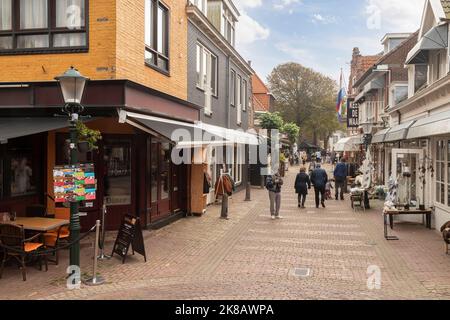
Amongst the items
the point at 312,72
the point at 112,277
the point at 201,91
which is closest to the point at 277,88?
the point at 312,72

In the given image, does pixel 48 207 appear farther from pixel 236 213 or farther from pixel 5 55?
pixel 236 213

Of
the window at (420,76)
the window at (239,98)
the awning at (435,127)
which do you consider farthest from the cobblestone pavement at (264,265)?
the window at (239,98)

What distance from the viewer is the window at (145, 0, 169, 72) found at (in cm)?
1180

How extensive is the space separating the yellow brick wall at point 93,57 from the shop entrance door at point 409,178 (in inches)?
360

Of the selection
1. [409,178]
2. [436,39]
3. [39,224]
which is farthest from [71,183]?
[409,178]

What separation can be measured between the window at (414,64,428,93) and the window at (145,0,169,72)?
8.70m

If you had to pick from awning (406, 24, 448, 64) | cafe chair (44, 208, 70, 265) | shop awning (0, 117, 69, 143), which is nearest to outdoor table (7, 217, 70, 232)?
cafe chair (44, 208, 70, 265)

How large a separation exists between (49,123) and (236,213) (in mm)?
8020

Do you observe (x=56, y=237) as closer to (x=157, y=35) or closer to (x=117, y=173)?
(x=117, y=173)

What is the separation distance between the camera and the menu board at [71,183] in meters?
7.39

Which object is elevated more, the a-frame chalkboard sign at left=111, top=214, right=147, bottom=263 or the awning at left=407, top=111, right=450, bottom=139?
the awning at left=407, top=111, right=450, bottom=139

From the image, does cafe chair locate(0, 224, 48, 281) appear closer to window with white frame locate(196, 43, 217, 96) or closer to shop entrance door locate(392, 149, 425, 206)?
window with white frame locate(196, 43, 217, 96)

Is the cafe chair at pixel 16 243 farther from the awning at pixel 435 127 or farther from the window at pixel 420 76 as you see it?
the window at pixel 420 76

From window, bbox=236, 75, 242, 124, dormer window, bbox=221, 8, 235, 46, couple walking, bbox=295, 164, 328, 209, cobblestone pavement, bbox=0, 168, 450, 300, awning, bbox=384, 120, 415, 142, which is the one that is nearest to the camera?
cobblestone pavement, bbox=0, 168, 450, 300
